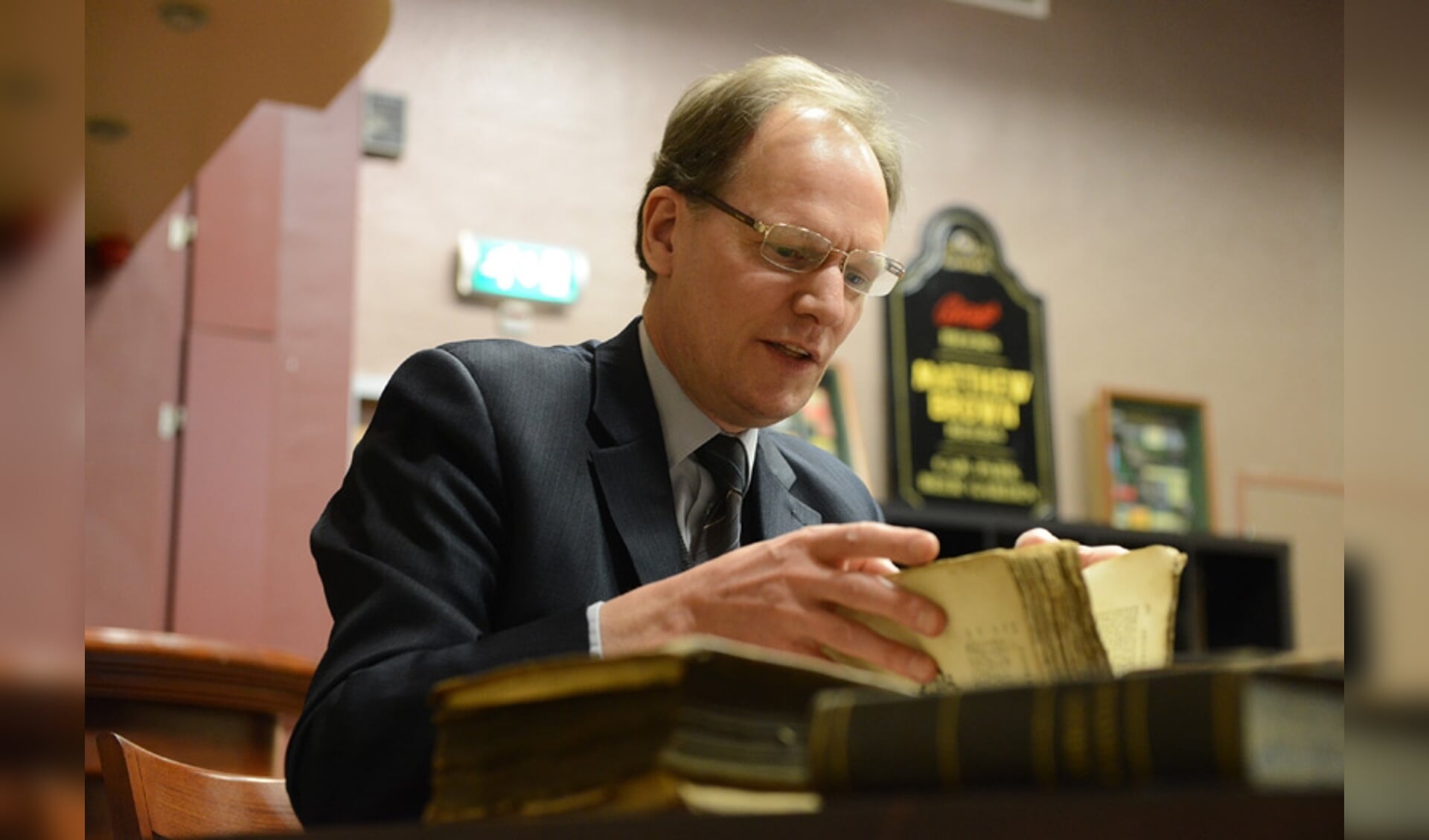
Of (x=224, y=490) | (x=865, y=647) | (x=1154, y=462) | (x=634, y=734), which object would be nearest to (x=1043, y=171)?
(x=1154, y=462)

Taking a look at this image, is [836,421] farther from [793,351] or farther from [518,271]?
[793,351]

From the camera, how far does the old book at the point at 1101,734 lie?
1.72ft

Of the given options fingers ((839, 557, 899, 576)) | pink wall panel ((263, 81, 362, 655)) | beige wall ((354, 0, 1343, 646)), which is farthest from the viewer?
beige wall ((354, 0, 1343, 646))

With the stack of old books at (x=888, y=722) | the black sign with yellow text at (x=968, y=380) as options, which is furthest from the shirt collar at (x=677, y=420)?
the black sign with yellow text at (x=968, y=380)

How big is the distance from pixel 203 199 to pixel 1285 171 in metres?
4.18

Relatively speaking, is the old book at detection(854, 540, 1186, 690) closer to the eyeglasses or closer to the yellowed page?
the yellowed page

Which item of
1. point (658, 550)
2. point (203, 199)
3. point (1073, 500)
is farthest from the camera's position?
point (1073, 500)

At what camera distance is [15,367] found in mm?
494

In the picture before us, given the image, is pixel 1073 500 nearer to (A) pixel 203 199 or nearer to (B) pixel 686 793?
(A) pixel 203 199

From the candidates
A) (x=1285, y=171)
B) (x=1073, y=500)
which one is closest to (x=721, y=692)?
(x=1073, y=500)

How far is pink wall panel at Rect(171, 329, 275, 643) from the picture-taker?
12.8ft

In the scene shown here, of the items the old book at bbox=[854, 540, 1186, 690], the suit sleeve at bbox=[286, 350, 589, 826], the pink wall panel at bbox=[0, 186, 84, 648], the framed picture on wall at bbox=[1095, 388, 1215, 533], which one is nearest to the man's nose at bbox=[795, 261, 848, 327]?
the suit sleeve at bbox=[286, 350, 589, 826]

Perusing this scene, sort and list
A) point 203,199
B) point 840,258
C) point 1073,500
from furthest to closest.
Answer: point 1073,500
point 203,199
point 840,258

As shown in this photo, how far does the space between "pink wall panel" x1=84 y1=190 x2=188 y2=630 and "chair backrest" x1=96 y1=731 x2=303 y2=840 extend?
272cm
